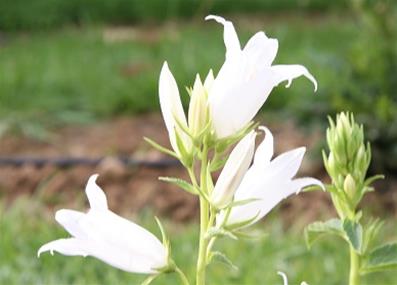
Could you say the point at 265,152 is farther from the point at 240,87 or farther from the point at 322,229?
the point at 322,229

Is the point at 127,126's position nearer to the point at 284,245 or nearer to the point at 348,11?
the point at 284,245

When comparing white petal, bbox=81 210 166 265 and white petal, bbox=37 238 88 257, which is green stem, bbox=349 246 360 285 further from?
white petal, bbox=37 238 88 257

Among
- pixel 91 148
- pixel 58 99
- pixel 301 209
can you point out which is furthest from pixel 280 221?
pixel 58 99

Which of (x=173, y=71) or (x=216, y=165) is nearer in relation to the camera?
(x=216, y=165)

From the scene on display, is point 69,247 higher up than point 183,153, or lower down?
lower down

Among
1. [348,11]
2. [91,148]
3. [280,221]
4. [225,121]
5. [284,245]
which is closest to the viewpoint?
[225,121]

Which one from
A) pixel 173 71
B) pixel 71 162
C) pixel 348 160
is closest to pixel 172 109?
pixel 348 160

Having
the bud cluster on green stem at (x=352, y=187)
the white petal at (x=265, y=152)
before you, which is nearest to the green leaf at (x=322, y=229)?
the bud cluster on green stem at (x=352, y=187)

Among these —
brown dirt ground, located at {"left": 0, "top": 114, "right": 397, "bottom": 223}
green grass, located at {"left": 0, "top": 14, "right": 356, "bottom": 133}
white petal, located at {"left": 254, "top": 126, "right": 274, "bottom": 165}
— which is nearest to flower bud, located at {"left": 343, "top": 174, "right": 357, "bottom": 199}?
white petal, located at {"left": 254, "top": 126, "right": 274, "bottom": 165}
